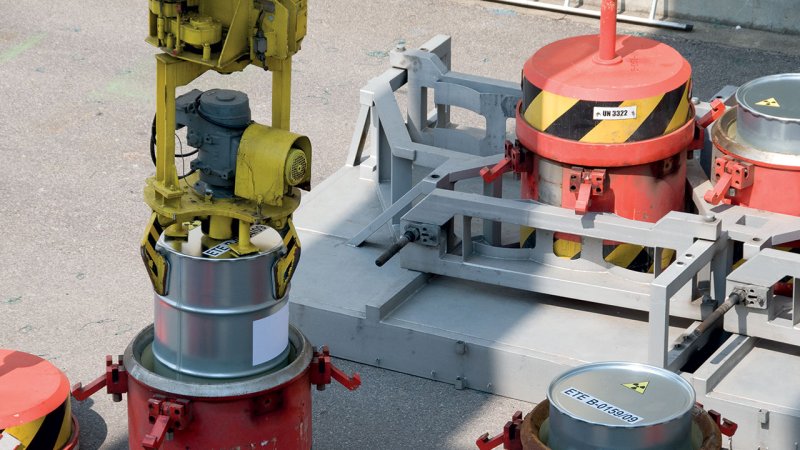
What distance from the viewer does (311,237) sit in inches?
A: 285

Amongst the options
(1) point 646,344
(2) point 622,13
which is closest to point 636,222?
(1) point 646,344

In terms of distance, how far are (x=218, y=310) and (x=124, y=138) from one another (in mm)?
3914

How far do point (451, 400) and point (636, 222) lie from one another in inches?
41.9

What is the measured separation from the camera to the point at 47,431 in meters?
5.62

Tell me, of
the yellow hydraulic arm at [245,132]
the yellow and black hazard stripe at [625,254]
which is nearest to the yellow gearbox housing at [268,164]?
the yellow hydraulic arm at [245,132]

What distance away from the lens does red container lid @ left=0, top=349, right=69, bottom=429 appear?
5.56 m

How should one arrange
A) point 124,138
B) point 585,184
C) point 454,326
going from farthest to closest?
point 124,138 < point 454,326 < point 585,184

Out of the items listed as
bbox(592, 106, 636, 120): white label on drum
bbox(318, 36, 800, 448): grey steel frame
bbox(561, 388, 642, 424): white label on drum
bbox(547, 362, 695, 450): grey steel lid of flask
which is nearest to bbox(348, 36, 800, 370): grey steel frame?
bbox(318, 36, 800, 448): grey steel frame

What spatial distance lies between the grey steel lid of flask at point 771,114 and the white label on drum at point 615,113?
521 millimetres

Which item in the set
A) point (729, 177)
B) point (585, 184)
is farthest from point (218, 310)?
point (729, 177)

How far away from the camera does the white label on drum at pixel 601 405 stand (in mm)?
4051

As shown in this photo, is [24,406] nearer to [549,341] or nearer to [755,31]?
[549,341]

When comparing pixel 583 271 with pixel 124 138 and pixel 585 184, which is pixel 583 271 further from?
pixel 124 138

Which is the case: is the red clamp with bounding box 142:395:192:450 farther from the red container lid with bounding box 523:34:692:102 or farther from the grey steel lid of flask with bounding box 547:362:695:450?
the red container lid with bounding box 523:34:692:102
